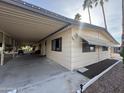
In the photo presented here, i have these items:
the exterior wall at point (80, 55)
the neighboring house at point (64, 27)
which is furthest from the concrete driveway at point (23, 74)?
the neighboring house at point (64, 27)

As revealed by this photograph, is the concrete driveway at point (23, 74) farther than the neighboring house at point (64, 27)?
Yes

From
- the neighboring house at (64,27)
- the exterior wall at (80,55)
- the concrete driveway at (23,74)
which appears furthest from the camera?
the exterior wall at (80,55)

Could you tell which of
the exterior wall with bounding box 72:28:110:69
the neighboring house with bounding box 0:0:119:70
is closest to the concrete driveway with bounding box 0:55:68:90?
the exterior wall with bounding box 72:28:110:69

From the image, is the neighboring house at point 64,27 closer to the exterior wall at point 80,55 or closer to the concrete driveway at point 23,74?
the exterior wall at point 80,55

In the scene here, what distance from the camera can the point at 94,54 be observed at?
960 cm

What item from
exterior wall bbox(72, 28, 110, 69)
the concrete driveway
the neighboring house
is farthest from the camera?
exterior wall bbox(72, 28, 110, 69)

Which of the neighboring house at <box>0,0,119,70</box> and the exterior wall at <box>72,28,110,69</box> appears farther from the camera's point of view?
the exterior wall at <box>72,28,110,69</box>

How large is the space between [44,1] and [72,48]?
25.3ft

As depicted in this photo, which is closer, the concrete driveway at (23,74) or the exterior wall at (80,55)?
the concrete driveway at (23,74)

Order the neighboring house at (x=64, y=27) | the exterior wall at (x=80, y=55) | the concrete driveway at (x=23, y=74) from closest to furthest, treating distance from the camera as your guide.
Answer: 1. the neighboring house at (x=64, y=27)
2. the concrete driveway at (x=23, y=74)
3. the exterior wall at (x=80, y=55)

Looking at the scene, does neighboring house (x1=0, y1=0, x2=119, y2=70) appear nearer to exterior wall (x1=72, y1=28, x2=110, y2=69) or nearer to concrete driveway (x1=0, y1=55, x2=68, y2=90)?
exterior wall (x1=72, y1=28, x2=110, y2=69)

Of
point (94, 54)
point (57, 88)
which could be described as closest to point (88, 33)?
point (94, 54)

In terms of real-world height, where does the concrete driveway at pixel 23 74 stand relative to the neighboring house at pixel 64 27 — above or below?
below

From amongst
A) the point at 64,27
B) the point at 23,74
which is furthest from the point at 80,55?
the point at 23,74
